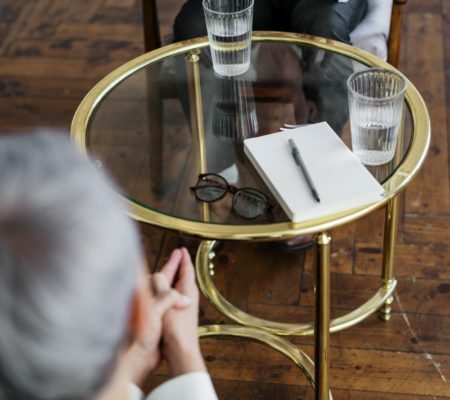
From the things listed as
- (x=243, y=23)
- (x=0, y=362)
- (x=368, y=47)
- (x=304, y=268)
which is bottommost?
(x=304, y=268)

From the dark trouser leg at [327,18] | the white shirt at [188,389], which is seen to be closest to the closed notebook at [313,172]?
the white shirt at [188,389]

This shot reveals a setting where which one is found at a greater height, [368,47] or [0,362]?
[0,362]

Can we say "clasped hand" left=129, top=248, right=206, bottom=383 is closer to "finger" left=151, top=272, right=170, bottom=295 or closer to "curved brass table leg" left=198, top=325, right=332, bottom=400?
"finger" left=151, top=272, right=170, bottom=295

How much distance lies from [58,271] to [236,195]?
0.67m

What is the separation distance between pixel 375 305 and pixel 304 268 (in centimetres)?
19

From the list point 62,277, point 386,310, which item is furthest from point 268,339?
point 62,277

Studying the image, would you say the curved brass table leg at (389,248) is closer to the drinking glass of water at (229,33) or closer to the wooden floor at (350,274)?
the wooden floor at (350,274)

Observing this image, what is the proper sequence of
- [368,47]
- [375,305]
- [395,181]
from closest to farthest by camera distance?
[395,181] → [375,305] → [368,47]

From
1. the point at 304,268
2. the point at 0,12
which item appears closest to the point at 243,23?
the point at 304,268

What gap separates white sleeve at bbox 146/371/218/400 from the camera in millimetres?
876

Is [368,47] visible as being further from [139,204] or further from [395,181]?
[139,204]

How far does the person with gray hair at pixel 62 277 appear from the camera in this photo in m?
0.50

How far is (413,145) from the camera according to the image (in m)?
1.20

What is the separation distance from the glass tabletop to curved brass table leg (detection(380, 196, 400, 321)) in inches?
7.6
